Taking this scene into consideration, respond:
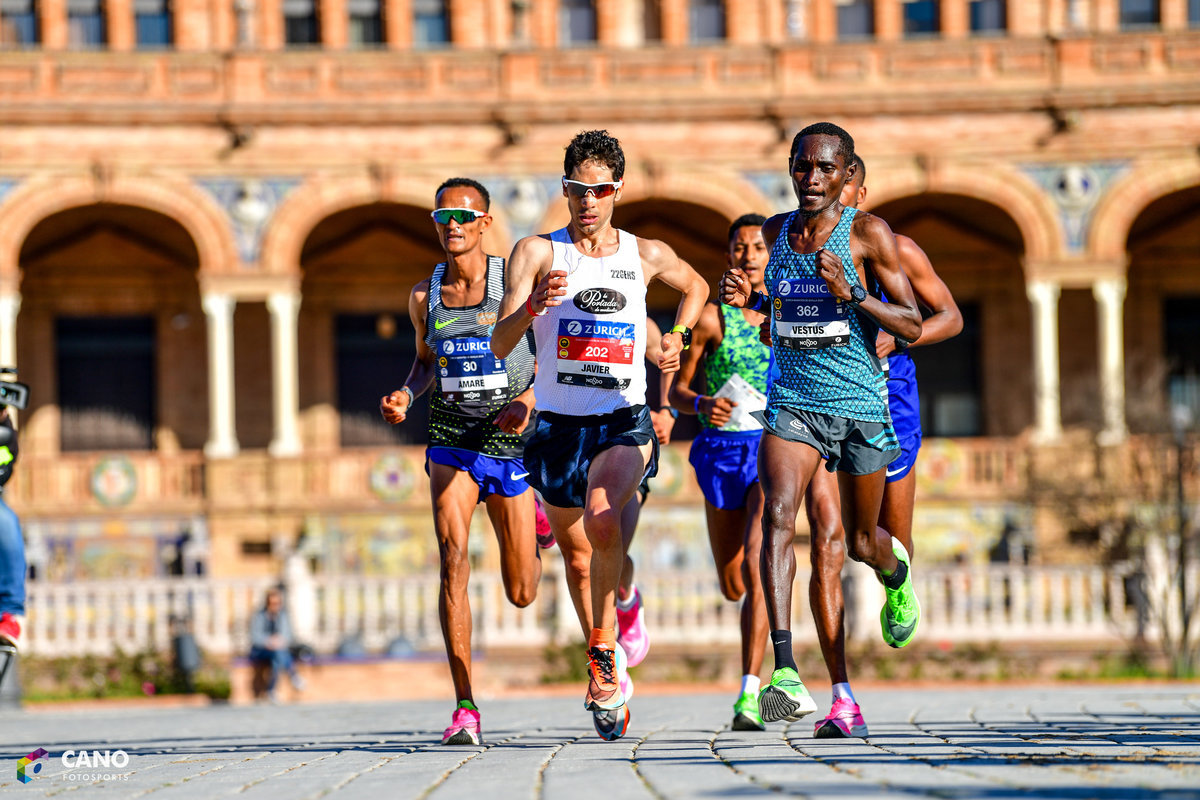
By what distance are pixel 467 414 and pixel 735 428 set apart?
1590 millimetres

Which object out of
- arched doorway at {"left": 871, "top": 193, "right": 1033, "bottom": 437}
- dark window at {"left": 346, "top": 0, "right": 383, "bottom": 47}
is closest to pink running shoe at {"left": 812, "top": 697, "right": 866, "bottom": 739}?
arched doorway at {"left": 871, "top": 193, "right": 1033, "bottom": 437}

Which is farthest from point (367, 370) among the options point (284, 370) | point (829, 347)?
point (829, 347)

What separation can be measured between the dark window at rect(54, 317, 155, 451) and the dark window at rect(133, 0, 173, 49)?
4.18m

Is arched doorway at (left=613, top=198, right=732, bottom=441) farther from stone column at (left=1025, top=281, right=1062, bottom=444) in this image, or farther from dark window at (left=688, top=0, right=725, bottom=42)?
stone column at (left=1025, top=281, right=1062, bottom=444)

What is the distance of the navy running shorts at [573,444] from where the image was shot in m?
7.67

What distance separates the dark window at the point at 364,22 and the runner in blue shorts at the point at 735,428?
20052 millimetres

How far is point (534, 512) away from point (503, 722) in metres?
2.43

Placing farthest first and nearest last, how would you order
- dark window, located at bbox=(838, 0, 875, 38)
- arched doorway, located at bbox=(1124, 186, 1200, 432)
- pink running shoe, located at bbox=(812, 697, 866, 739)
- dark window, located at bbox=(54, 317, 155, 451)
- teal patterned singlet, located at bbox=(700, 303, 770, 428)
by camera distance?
dark window, located at bbox=(54, 317, 155, 451) < dark window, located at bbox=(838, 0, 875, 38) < arched doorway, located at bbox=(1124, 186, 1200, 432) < teal patterned singlet, located at bbox=(700, 303, 770, 428) < pink running shoe, located at bbox=(812, 697, 866, 739)

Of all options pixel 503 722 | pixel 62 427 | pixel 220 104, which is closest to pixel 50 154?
pixel 220 104

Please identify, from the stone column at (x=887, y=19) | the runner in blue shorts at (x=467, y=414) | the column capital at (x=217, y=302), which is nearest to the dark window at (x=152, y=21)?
the column capital at (x=217, y=302)

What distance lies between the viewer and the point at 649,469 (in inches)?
312

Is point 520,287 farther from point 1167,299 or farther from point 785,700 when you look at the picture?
point 1167,299

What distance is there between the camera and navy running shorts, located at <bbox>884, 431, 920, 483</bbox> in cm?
773

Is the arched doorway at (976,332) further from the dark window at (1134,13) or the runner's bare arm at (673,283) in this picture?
the runner's bare arm at (673,283)
